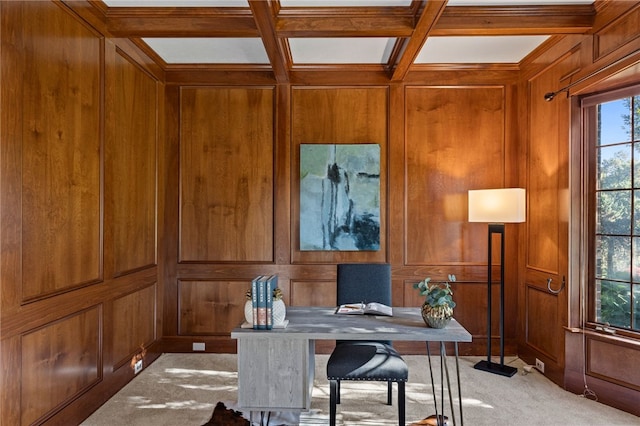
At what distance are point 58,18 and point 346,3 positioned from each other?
6.10ft

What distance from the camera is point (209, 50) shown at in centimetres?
369

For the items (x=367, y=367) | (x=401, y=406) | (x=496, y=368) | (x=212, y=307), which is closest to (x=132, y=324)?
(x=212, y=307)

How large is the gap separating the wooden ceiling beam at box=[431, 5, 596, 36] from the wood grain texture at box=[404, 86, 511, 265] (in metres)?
1.14

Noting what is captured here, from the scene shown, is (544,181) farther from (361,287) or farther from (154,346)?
(154,346)

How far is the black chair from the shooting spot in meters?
2.33

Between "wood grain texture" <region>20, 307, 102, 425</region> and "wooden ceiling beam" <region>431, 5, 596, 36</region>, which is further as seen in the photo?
"wooden ceiling beam" <region>431, 5, 596, 36</region>

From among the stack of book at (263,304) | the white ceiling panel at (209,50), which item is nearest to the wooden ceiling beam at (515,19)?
the white ceiling panel at (209,50)

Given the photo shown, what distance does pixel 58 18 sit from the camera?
2449 millimetres

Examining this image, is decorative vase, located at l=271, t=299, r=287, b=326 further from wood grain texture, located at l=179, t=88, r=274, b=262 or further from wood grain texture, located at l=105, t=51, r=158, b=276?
wood grain texture, located at l=179, t=88, r=274, b=262

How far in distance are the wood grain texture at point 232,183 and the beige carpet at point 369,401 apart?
3.81 feet

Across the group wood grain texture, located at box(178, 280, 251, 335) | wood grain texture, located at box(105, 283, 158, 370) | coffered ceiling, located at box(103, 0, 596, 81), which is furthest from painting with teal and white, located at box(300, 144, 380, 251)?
wood grain texture, located at box(105, 283, 158, 370)

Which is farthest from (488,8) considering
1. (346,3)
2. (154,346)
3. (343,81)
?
(154,346)

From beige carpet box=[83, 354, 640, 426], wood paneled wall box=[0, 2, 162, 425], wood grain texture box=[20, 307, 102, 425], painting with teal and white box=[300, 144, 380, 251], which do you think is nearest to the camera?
wood paneled wall box=[0, 2, 162, 425]

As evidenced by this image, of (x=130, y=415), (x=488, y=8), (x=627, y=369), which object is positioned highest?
(x=488, y=8)
